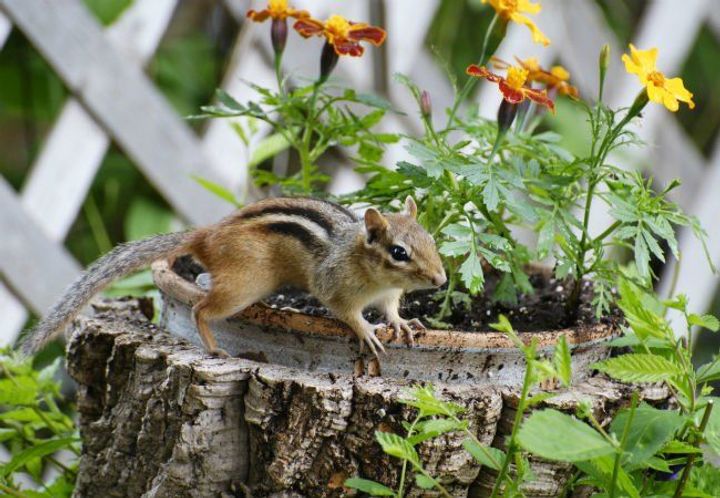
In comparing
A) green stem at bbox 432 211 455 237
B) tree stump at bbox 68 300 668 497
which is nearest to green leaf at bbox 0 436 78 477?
tree stump at bbox 68 300 668 497

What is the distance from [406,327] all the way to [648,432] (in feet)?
1.35

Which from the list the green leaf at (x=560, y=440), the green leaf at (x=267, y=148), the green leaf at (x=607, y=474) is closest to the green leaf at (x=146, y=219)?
the green leaf at (x=267, y=148)

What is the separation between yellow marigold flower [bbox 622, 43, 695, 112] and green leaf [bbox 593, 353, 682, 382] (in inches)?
15.7

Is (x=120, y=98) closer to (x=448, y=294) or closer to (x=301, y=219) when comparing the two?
(x=301, y=219)

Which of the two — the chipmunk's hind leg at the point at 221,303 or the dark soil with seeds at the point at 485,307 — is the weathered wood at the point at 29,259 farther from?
the chipmunk's hind leg at the point at 221,303

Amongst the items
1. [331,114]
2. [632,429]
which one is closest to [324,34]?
[331,114]

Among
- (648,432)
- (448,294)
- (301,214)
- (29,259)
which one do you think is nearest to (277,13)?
(301,214)

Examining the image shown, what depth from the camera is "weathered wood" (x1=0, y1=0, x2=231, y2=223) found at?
2.50 metres

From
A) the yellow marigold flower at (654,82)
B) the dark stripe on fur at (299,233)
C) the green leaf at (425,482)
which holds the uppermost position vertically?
the yellow marigold flower at (654,82)

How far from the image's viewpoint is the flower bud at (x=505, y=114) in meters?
1.51

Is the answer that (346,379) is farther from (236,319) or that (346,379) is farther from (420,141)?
(420,141)

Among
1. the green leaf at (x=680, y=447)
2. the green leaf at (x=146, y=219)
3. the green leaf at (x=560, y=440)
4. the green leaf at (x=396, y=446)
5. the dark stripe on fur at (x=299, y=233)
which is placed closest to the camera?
the green leaf at (x=560, y=440)

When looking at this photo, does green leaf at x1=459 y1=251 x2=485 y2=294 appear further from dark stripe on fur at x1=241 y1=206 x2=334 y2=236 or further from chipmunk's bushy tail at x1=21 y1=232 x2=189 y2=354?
chipmunk's bushy tail at x1=21 y1=232 x2=189 y2=354

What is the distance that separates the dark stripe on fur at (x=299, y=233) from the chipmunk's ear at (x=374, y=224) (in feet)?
0.29
